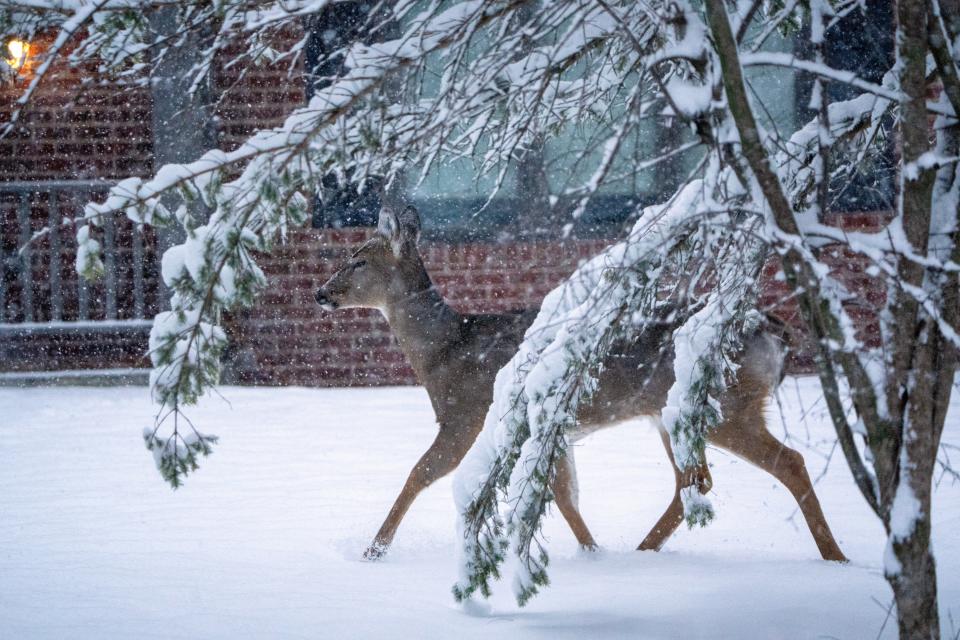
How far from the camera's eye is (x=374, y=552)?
15.0ft

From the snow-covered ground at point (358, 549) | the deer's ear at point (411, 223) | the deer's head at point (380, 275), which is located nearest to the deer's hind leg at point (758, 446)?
the snow-covered ground at point (358, 549)

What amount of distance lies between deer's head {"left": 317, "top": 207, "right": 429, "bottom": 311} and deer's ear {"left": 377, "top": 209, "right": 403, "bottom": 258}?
4 cm

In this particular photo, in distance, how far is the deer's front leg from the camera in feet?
15.1

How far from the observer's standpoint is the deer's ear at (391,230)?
5.26 m

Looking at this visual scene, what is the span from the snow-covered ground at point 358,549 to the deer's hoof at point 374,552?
0.07 metres

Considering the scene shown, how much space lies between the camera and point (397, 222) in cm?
538

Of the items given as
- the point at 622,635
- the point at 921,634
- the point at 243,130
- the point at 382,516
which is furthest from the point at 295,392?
the point at 921,634

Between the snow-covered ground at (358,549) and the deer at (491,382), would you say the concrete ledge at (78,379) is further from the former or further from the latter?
the deer at (491,382)

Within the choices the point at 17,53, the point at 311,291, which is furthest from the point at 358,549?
the point at 17,53

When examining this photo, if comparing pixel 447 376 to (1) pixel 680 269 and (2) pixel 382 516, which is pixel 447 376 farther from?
(1) pixel 680 269

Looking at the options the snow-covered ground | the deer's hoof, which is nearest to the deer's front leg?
the deer's hoof

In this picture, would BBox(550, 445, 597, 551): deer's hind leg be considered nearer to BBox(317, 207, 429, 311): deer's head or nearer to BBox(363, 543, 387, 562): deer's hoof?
BBox(363, 543, 387, 562): deer's hoof

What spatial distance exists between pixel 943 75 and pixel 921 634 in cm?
154

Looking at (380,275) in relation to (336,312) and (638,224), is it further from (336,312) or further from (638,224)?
(336,312)
